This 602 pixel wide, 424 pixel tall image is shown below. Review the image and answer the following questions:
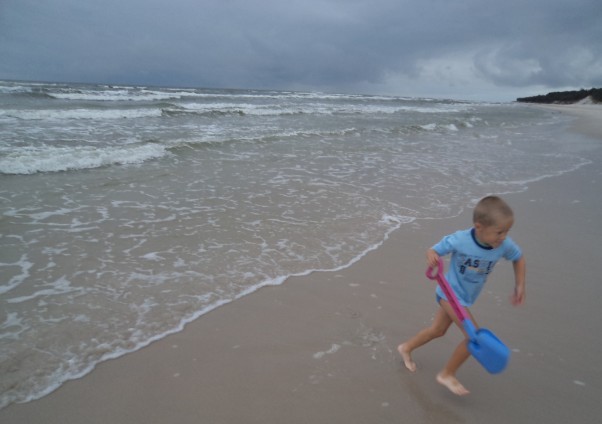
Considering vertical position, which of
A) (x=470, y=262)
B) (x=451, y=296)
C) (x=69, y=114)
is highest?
(x=470, y=262)

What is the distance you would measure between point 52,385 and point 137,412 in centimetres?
69

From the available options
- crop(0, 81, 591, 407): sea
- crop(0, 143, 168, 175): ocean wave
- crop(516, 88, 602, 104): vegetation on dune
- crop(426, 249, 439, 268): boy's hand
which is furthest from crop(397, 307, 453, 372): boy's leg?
crop(516, 88, 602, 104): vegetation on dune

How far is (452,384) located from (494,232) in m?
1.05

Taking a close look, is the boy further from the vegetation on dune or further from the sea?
the vegetation on dune

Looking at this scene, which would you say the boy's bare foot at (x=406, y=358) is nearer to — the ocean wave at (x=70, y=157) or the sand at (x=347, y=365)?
the sand at (x=347, y=365)

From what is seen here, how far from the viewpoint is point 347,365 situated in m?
2.69

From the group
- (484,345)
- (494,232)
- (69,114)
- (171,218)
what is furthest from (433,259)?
(69,114)

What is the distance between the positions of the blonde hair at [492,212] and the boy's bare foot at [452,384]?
3.49 feet

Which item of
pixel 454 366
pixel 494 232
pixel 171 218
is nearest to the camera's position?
pixel 494 232

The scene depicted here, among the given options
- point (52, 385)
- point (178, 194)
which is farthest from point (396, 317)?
point (178, 194)

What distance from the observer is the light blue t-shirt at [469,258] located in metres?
2.37

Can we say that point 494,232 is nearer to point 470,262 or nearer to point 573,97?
point 470,262

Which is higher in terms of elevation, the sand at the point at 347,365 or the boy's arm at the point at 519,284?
the boy's arm at the point at 519,284

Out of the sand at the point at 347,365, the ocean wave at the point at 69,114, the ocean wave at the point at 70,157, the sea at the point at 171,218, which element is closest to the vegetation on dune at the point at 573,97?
the sea at the point at 171,218
